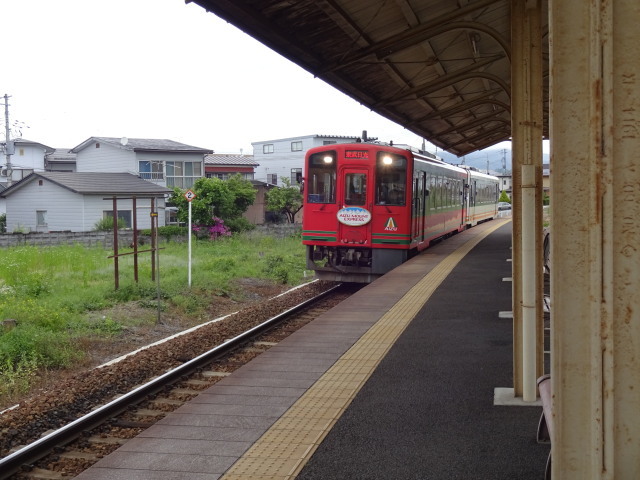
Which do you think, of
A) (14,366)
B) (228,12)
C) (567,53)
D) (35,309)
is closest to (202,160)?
(35,309)

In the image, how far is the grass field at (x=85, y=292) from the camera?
8.77 metres

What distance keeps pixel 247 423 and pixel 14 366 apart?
4659 mm

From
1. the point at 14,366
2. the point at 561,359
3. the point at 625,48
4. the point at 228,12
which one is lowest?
the point at 14,366

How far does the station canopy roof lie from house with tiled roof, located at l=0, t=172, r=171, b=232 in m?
18.0

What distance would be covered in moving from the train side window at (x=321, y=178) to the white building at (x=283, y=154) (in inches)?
1402

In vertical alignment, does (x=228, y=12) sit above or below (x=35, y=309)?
above

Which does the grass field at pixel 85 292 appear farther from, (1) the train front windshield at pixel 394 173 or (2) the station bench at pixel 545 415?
(2) the station bench at pixel 545 415

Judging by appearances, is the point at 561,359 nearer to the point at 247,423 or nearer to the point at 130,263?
the point at 247,423

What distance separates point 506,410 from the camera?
5023mm

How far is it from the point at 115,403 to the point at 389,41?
15.1 feet

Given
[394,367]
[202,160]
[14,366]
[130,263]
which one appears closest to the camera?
[394,367]

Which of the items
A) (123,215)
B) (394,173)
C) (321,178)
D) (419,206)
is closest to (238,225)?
(123,215)

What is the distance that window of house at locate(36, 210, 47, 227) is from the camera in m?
29.0

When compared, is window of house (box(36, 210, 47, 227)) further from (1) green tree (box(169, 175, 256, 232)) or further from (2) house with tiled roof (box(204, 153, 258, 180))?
(2) house with tiled roof (box(204, 153, 258, 180))
